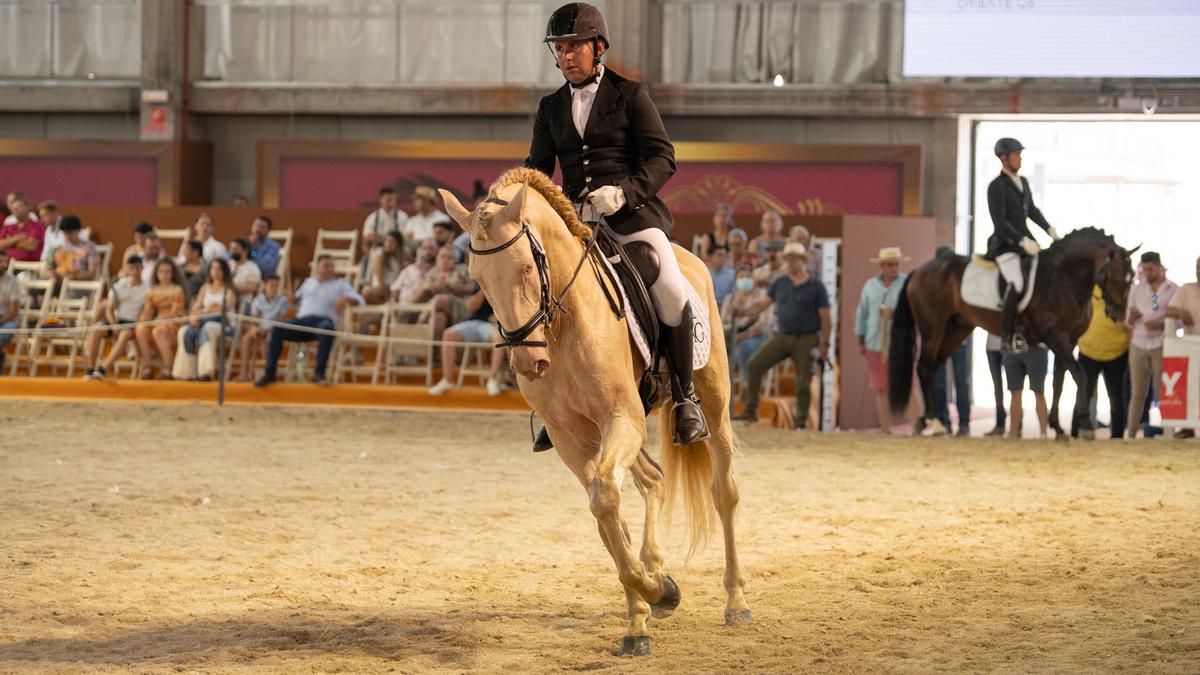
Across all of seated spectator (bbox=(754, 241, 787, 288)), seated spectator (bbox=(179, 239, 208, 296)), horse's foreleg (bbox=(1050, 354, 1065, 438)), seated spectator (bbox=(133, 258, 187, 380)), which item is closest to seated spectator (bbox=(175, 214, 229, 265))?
seated spectator (bbox=(179, 239, 208, 296))

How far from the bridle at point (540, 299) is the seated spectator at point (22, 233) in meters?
14.9

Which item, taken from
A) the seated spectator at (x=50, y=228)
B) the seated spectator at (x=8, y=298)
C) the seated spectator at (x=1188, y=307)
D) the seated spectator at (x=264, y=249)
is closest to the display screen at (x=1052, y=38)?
the seated spectator at (x=1188, y=307)

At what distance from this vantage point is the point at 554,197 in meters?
5.76

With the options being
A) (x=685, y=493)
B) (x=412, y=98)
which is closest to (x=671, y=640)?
(x=685, y=493)

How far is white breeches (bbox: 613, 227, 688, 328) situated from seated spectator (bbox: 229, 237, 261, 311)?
11.3 meters

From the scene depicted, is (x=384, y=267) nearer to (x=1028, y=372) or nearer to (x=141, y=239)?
(x=141, y=239)

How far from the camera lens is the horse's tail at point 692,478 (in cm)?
668

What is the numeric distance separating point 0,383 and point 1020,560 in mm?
13406

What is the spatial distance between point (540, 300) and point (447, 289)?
35.9 ft

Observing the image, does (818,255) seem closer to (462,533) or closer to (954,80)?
(954,80)

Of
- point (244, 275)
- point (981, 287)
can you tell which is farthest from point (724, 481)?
point (244, 275)

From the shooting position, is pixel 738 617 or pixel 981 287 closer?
pixel 738 617

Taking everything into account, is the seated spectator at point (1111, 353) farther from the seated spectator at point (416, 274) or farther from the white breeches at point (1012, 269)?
the seated spectator at point (416, 274)

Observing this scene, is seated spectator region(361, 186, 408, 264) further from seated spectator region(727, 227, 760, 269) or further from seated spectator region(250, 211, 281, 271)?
seated spectator region(727, 227, 760, 269)
